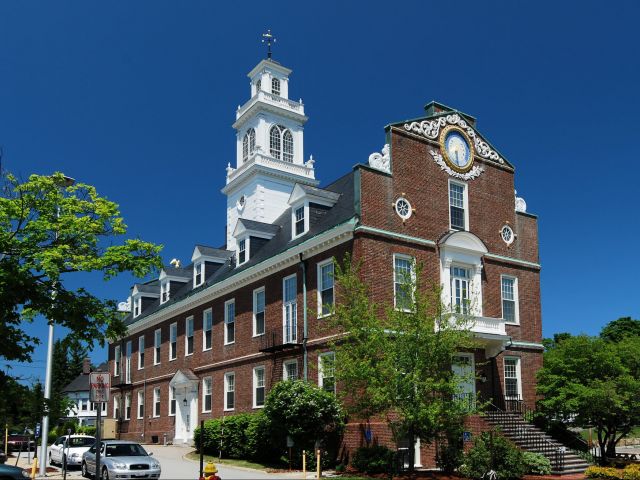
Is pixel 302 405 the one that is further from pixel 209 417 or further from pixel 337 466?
pixel 209 417

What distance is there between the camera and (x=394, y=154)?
29.0 metres

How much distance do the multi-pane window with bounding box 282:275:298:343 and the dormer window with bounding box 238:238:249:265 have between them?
5956mm

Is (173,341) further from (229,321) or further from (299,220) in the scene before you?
(299,220)

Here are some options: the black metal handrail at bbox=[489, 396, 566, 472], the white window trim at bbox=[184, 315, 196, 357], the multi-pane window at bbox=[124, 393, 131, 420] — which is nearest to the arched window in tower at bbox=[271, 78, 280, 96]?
the white window trim at bbox=[184, 315, 196, 357]

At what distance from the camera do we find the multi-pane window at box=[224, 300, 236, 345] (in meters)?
36.4

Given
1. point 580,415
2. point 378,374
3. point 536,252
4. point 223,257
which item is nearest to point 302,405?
point 378,374

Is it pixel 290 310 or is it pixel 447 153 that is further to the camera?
pixel 290 310

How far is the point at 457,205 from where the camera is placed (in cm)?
3102

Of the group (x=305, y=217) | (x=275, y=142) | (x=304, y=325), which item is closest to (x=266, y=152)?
(x=275, y=142)

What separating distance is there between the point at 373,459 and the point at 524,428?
7.51m

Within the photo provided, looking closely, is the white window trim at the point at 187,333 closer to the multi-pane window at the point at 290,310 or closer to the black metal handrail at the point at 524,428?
the multi-pane window at the point at 290,310

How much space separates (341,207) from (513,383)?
10875mm

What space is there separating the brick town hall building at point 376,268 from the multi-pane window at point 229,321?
58mm

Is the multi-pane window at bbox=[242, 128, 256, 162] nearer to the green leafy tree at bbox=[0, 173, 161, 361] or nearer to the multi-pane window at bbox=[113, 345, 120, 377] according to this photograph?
the multi-pane window at bbox=[113, 345, 120, 377]
